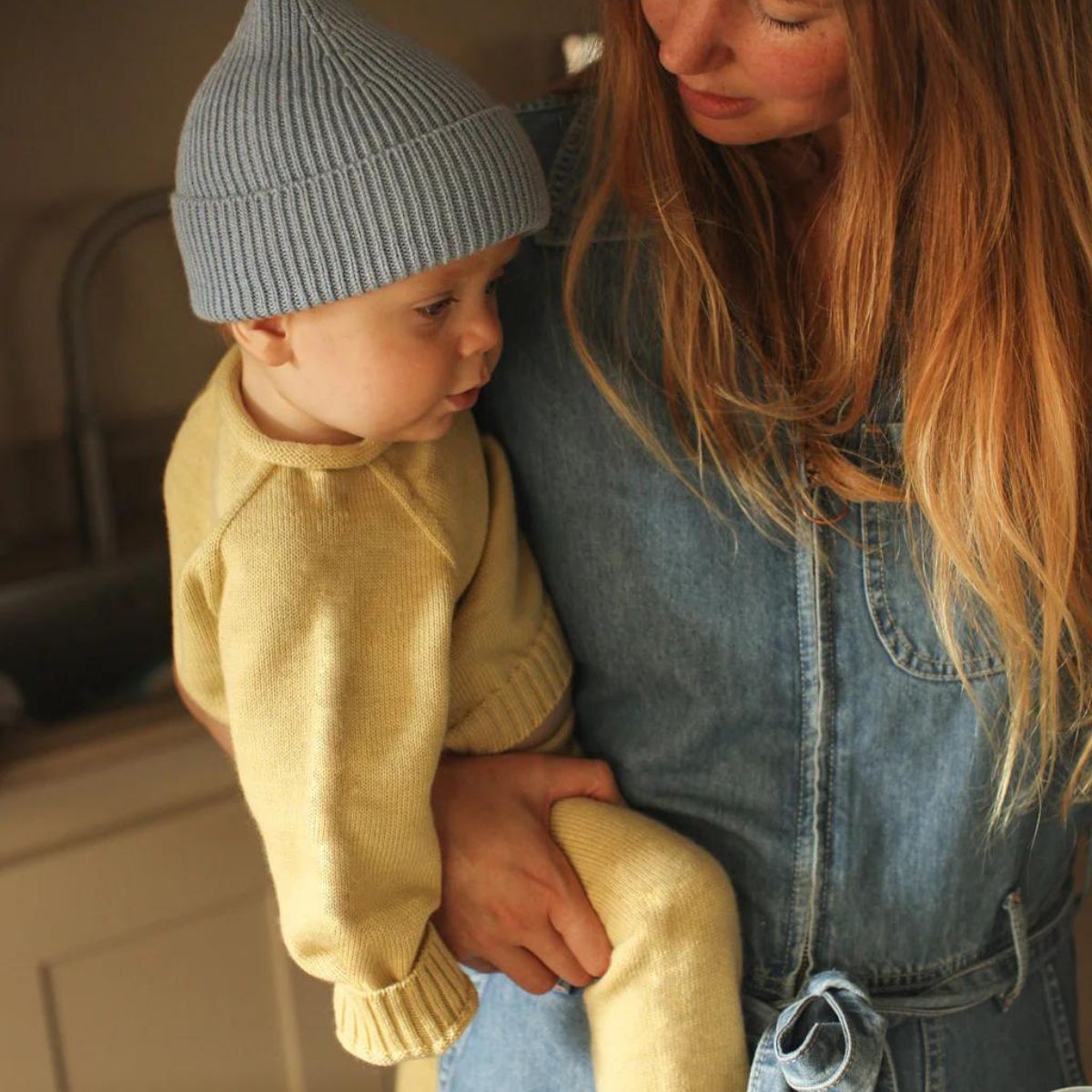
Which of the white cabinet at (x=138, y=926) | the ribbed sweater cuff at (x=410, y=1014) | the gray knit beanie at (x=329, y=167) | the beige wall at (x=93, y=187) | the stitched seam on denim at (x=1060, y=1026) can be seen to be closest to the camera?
the gray knit beanie at (x=329, y=167)

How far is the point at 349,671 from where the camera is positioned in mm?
775

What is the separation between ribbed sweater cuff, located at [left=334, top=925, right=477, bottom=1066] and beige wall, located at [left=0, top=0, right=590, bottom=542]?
1.14 m

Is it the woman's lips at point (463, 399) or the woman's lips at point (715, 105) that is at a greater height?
the woman's lips at point (715, 105)

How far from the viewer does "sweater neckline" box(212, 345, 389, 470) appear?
0.77 m

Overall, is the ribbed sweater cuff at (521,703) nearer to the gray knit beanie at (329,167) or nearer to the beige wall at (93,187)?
the gray knit beanie at (329,167)

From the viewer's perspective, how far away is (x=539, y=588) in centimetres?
90

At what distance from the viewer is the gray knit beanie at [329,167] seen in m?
0.69

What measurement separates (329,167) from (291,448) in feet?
0.53

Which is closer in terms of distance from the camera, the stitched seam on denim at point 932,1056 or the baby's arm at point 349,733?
the baby's arm at point 349,733

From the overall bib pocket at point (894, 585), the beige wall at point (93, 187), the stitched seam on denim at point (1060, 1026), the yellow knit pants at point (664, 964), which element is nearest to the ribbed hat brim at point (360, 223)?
the overall bib pocket at point (894, 585)

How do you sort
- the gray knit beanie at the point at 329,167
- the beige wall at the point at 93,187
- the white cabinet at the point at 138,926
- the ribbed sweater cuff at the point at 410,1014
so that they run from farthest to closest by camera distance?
the beige wall at the point at 93,187 < the white cabinet at the point at 138,926 < the ribbed sweater cuff at the point at 410,1014 < the gray knit beanie at the point at 329,167

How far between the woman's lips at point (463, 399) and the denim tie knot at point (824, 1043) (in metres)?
0.42

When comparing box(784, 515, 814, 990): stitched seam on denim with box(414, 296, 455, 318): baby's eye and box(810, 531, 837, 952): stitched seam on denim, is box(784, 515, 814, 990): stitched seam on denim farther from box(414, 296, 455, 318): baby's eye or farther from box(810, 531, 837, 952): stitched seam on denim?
box(414, 296, 455, 318): baby's eye

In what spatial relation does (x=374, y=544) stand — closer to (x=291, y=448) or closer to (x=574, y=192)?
(x=291, y=448)
